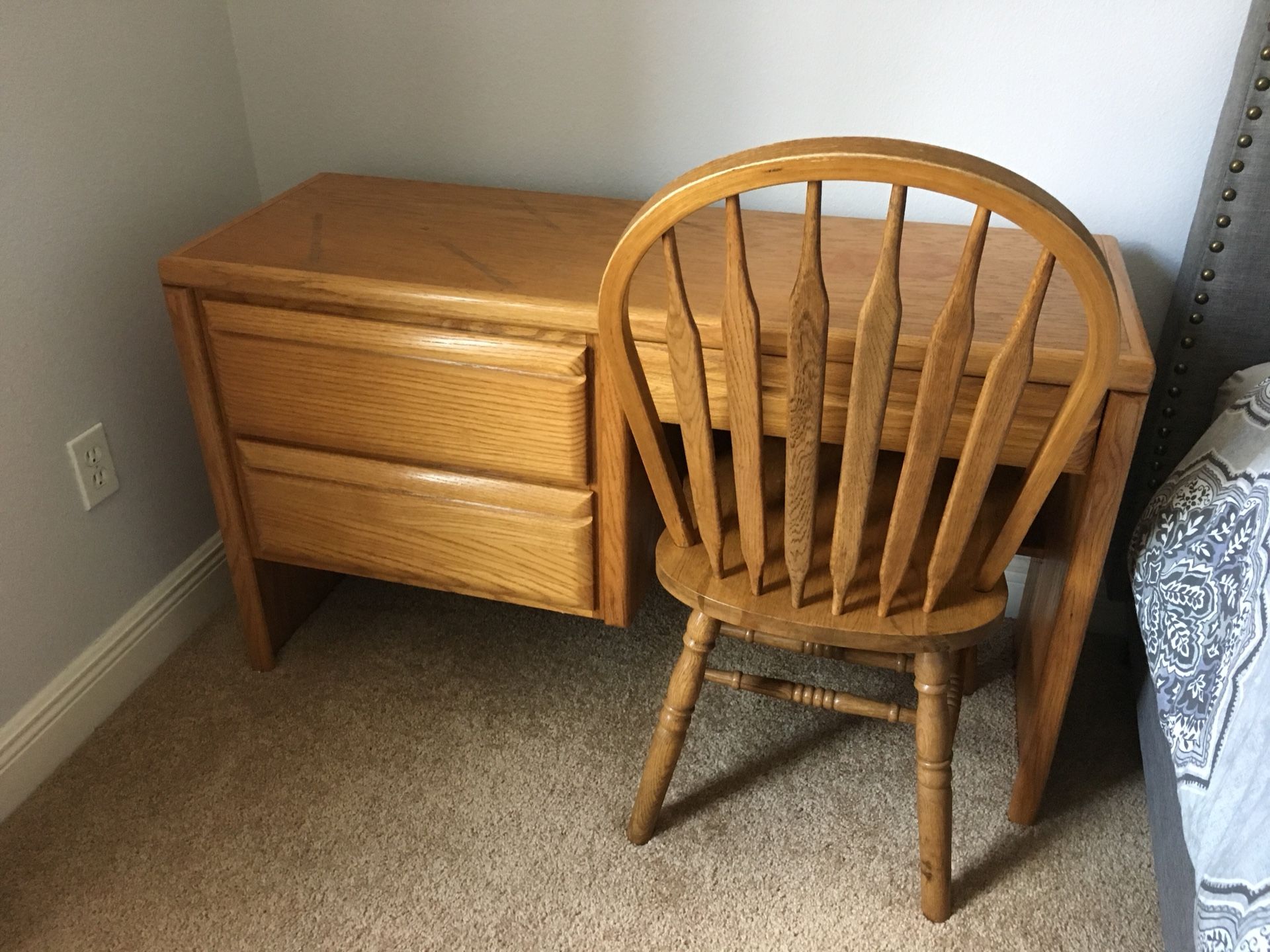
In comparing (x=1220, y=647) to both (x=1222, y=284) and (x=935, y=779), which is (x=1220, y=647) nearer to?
(x=935, y=779)

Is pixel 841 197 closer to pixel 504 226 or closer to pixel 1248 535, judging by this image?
pixel 504 226

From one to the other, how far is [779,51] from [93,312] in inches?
38.6

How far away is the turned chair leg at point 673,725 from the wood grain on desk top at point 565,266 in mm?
332

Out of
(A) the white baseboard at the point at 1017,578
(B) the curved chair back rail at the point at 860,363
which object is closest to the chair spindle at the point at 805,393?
(B) the curved chair back rail at the point at 860,363

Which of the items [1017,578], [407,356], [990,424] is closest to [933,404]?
[990,424]

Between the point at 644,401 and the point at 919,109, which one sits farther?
the point at 919,109

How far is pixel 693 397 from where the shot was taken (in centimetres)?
90

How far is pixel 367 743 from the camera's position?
138 cm

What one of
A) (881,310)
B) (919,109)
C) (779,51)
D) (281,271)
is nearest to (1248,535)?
(881,310)

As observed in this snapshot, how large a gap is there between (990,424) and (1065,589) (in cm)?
34

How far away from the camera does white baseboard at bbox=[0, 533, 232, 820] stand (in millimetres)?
1296

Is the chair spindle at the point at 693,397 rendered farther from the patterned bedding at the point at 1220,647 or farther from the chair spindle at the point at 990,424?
the patterned bedding at the point at 1220,647

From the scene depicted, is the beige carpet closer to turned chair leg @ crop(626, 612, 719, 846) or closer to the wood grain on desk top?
turned chair leg @ crop(626, 612, 719, 846)

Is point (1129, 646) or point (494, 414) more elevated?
point (494, 414)
